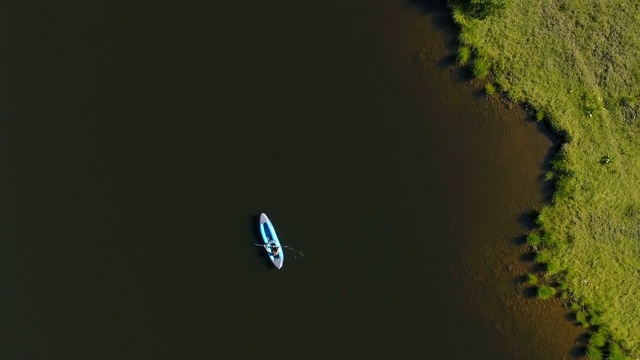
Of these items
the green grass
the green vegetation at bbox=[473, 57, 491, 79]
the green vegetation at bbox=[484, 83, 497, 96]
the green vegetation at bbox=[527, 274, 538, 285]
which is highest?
the green vegetation at bbox=[473, 57, 491, 79]

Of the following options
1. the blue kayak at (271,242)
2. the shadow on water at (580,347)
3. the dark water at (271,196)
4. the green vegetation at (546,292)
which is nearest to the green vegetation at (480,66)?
the dark water at (271,196)

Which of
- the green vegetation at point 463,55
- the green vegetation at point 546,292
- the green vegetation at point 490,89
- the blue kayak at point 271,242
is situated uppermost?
the green vegetation at point 463,55

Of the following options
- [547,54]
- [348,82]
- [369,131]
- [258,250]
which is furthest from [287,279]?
[547,54]

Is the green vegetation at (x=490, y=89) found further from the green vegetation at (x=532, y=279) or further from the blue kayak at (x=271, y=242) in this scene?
the blue kayak at (x=271, y=242)

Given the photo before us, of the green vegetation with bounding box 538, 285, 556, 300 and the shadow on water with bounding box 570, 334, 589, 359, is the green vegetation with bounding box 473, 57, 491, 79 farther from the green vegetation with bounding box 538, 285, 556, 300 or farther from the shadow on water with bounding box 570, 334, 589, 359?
the shadow on water with bounding box 570, 334, 589, 359

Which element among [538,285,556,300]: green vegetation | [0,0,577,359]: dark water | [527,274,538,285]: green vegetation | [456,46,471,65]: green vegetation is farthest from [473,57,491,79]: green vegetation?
[538,285,556,300]: green vegetation
